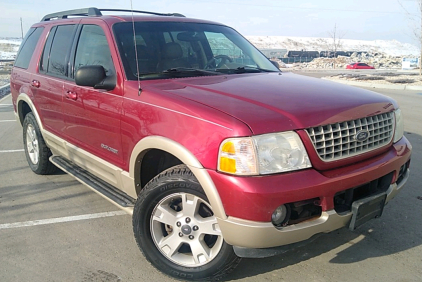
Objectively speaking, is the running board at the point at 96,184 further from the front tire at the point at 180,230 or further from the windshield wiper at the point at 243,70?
the windshield wiper at the point at 243,70

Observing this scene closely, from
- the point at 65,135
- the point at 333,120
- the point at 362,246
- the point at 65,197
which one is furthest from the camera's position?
the point at 65,197

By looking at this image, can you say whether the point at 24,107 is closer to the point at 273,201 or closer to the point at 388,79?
the point at 273,201

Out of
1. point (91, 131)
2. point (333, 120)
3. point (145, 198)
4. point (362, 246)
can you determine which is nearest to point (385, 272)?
point (362, 246)

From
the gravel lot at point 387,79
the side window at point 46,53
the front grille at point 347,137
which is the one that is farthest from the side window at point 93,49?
the gravel lot at point 387,79

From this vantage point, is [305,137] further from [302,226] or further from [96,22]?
[96,22]

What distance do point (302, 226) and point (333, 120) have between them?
2.40 feet

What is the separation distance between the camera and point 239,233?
2473 millimetres

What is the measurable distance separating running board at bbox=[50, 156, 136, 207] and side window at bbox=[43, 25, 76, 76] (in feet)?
3.34

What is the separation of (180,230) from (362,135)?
146 cm

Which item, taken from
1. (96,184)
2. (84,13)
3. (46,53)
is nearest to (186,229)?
(96,184)

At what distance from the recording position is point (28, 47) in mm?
5516

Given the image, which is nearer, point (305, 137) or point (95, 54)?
point (305, 137)

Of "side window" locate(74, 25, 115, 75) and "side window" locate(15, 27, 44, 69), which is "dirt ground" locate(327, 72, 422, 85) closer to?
"side window" locate(15, 27, 44, 69)

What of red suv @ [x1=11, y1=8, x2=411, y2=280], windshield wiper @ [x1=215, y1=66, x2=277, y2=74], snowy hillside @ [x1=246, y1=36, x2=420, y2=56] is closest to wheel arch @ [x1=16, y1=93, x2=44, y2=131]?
red suv @ [x1=11, y1=8, x2=411, y2=280]
